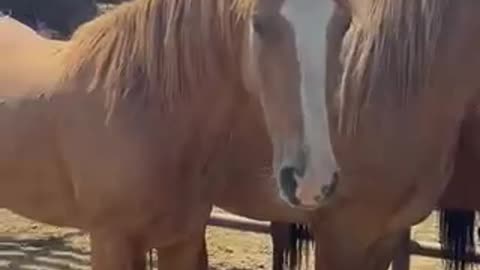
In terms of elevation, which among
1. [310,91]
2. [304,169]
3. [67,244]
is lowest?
[67,244]

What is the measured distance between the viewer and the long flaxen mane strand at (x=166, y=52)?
2471mm

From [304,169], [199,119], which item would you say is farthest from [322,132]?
[199,119]

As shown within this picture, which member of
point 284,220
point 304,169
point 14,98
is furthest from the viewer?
point 284,220

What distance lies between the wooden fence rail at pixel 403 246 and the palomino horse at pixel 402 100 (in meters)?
0.52

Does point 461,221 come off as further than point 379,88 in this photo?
Yes

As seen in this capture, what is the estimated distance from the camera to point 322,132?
2.13 metres

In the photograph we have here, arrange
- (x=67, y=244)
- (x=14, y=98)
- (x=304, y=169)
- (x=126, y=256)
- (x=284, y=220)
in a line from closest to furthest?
(x=304, y=169), (x=126, y=256), (x=14, y=98), (x=284, y=220), (x=67, y=244)

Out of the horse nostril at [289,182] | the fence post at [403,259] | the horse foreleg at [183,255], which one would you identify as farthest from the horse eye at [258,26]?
the fence post at [403,259]

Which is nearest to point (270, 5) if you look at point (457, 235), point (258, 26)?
point (258, 26)

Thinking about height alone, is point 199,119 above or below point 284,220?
above

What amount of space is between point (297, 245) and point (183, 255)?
72 centimetres

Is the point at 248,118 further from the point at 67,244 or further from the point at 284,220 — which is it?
the point at 67,244

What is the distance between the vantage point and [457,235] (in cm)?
313

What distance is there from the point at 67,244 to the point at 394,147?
193 cm
